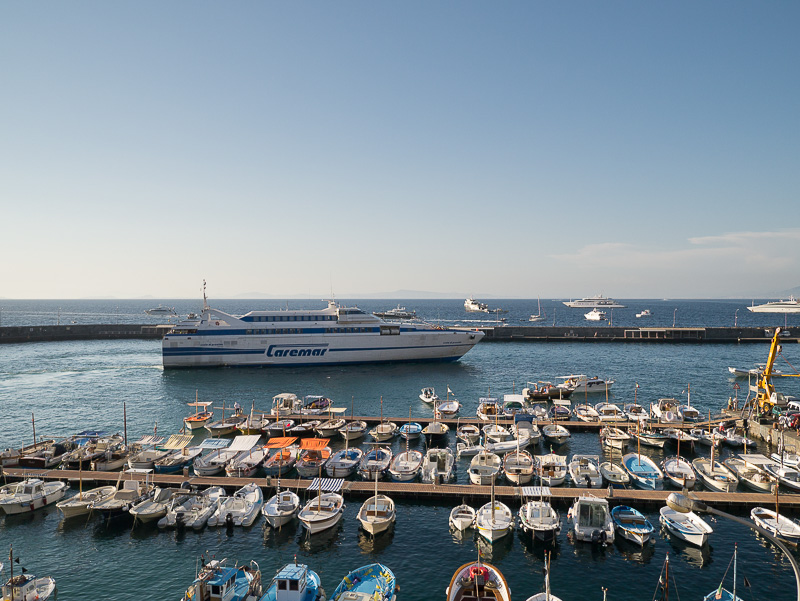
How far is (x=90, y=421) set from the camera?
177 ft

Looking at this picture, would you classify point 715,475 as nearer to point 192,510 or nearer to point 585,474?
point 585,474

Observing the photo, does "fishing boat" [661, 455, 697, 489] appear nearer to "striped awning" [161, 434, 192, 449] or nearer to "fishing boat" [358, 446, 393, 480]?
"fishing boat" [358, 446, 393, 480]

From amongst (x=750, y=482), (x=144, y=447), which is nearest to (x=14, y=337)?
(x=144, y=447)

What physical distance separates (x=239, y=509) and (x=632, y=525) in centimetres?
2455

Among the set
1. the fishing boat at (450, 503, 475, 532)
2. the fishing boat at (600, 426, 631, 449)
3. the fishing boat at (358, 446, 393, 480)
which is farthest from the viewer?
the fishing boat at (600, 426, 631, 449)

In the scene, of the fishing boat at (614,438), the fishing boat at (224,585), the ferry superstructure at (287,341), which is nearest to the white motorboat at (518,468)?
the fishing boat at (614,438)

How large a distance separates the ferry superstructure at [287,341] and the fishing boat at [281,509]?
53.3 metres

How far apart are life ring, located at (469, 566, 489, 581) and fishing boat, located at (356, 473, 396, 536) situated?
7731 millimetres

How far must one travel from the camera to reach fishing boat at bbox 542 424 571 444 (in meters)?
45.0

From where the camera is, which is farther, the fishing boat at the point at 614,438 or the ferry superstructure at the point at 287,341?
the ferry superstructure at the point at 287,341

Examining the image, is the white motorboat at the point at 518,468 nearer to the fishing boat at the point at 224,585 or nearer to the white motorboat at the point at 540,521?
the white motorboat at the point at 540,521

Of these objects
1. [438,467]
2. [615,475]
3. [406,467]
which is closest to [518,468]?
[438,467]

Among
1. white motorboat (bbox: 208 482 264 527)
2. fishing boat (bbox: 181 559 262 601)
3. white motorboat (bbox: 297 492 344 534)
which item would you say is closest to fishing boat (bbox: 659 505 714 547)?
white motorboat (bbox: 297 492 344 534)

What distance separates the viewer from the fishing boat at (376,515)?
2839 cm
